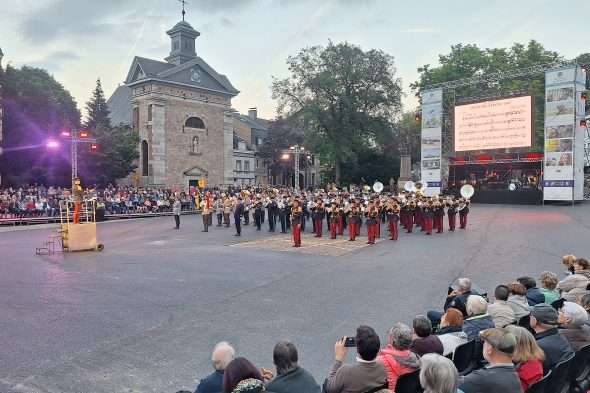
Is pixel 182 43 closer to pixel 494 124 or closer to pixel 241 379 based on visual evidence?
pixel 494 124

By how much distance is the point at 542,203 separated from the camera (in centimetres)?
3653

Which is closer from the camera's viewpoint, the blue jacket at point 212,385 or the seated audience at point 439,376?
the seated audience at point 439,376

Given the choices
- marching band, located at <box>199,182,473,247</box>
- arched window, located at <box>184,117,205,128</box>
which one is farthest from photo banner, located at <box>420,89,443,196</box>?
arched window, located at <box>184,117,205,128</box>

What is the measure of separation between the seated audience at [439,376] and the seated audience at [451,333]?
1522mm

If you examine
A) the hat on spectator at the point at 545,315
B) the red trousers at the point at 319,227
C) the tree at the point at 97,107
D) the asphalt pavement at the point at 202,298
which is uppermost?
the tree at the point at 97,107

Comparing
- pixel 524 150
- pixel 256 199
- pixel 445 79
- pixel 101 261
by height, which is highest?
pixel 445 79

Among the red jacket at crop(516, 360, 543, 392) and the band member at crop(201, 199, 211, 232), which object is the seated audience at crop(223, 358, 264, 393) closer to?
the red jacket at crop(516, 360, 543, 392)

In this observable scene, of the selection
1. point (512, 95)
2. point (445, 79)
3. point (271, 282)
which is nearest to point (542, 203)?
point (512, 95)

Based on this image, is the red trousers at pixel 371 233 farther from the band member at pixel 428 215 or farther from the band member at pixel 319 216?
the band member at pixel 428 215

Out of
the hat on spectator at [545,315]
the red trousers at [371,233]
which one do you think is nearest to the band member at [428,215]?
the red trousers at [371,233]

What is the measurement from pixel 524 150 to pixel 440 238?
23747 mm

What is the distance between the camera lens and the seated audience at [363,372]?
3.99m

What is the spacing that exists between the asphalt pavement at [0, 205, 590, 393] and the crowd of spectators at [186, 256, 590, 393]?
1.83 m

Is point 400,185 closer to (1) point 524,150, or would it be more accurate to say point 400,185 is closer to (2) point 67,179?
(1) point 524,150
